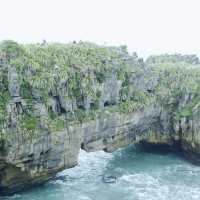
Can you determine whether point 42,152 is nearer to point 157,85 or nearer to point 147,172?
point 147,172

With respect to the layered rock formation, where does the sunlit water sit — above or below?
below

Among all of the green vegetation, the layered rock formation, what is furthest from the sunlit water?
the green vegetation

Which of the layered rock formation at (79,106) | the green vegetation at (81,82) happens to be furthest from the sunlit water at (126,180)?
the green vegetation at (81,82)

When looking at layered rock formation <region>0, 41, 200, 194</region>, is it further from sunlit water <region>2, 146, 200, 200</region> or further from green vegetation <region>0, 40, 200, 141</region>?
sunlit water <region>2, 146, 200, 200</region>

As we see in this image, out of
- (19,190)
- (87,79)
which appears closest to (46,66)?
(87,79)

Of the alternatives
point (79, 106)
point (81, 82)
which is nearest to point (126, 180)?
point (79, 106)

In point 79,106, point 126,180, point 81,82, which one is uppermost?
point 81,82

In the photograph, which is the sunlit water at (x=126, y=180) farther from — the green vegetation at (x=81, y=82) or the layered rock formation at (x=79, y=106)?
the green vegetation at (x=81, y=82)

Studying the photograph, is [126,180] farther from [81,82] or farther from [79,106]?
[81,82]
